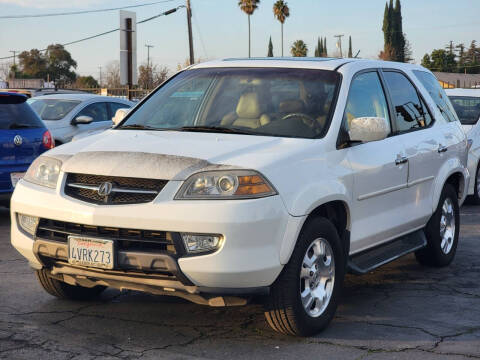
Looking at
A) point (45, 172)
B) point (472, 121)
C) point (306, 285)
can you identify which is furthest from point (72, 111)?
point (306, 285)

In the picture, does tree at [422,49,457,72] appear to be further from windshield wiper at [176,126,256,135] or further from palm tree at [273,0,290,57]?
windshield wiper at [176,126,256,135]

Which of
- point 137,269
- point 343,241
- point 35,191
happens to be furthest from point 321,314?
point 35,191

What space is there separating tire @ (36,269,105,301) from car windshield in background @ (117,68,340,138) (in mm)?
1206

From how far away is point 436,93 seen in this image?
288 inches

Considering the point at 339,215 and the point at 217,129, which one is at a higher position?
the point at 217,129

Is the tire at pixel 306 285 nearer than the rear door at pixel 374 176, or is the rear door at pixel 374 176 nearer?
the tire at pixel 306 285

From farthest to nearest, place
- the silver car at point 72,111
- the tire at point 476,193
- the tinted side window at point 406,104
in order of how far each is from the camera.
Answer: the silver car at point 72,111 < the tire at point 476,193 < the tinted side window at point 406,104

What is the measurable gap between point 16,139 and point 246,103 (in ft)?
14.3

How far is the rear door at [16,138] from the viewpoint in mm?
8906

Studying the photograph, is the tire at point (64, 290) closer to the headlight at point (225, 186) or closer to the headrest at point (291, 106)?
the headlight at point (225, 186)

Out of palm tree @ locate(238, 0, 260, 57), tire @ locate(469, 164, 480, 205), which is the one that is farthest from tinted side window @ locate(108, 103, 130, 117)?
palm tree @ locate(238, 0, 260, 57)

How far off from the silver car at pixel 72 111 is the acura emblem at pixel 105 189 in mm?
9848

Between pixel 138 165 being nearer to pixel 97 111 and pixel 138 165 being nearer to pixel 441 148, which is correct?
pixel 441 148

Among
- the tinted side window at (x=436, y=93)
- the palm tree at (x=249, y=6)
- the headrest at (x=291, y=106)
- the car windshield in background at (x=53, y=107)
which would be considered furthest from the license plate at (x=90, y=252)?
the palm tree at (x=249, y=6)
